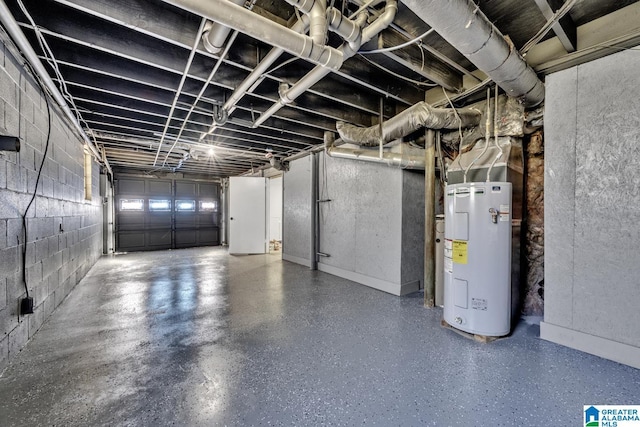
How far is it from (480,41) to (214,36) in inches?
67.9

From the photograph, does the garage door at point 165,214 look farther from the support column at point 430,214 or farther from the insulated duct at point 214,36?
the support column at point 430,214

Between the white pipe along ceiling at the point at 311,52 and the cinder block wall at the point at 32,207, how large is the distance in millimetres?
241

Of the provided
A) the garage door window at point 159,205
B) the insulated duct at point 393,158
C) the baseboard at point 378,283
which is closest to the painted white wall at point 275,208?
the garage door window at point 159,205

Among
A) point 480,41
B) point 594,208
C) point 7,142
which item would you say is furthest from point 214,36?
point 594,208

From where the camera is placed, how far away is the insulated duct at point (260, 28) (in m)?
1.40

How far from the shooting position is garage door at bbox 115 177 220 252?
7.76 m

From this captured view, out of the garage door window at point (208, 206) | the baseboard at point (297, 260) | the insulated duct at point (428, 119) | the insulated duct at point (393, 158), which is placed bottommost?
the baseboard at point (297, 260)

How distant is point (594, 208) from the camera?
2062 mm

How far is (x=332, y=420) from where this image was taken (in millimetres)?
1422

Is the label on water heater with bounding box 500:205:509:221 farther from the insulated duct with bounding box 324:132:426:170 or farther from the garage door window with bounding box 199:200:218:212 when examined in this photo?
the garage door window with bounding box 199:200:218:212

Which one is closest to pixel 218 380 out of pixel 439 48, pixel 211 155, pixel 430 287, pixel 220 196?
pixel 430 287

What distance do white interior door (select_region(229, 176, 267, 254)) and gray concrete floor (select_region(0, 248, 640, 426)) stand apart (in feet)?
12.9

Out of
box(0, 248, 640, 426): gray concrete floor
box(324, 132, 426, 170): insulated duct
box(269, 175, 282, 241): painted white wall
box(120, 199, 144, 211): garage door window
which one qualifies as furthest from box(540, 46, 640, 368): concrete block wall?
box(120, 199, 144, 211): garage door window

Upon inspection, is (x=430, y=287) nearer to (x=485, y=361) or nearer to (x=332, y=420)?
(x=485, y=361)
